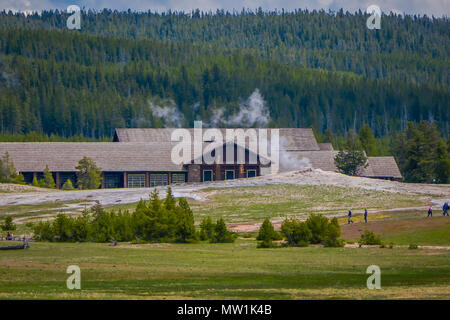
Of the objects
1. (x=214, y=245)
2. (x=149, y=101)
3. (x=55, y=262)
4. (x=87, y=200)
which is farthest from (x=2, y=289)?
(x=149, y=101)

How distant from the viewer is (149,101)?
636 feet

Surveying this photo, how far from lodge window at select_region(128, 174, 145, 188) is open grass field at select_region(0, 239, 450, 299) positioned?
4781cm

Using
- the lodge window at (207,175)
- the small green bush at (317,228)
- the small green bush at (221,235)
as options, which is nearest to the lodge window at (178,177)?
the lodge window at (207,175)

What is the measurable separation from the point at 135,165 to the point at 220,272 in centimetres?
5993

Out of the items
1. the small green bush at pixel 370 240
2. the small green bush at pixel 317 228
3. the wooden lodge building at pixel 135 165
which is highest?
the wooden lodge building at pixel 135 165

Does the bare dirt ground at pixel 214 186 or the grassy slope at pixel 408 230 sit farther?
the bare dirt ground at pixel 214 186

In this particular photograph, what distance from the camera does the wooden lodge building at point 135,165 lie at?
8625 cm

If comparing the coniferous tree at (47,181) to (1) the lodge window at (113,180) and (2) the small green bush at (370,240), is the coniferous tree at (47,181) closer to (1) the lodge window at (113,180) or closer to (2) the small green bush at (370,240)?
(1) the lodge window at (113,180)

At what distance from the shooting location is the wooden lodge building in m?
86.2

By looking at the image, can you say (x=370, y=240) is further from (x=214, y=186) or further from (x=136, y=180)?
(x=136, y=180)

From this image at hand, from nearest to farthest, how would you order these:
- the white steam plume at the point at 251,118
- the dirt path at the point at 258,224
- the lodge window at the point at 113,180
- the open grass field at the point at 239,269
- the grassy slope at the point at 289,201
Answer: the open grass field at the point at 239,269, the dirt path at the point at 258,224, the grassy slope at the point at 289,201, the lodge window at the point at 113,180, the white steam plume at the point at 251,118

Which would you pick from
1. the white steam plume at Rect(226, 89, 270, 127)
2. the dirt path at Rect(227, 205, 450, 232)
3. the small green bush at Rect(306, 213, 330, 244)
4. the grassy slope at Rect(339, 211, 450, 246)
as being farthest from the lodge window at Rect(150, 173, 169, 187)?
the white steam plume at Rect(226, 89, 270, 127)

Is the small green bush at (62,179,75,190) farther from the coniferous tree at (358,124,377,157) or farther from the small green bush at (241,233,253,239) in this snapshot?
the coniferous tree at (358,124,377,157)

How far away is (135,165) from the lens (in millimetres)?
88188
